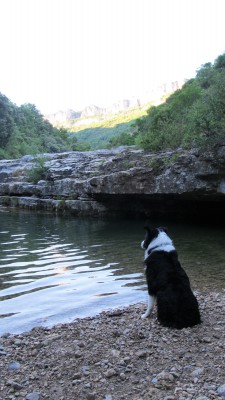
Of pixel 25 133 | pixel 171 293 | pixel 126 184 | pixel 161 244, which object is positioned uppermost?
pixel 25 133

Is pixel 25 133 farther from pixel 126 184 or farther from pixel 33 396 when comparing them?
pixel 33 396

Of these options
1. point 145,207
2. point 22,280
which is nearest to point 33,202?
point 145,207

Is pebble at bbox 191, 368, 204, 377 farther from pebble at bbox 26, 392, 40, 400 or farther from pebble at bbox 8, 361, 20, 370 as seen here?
pebble at bbox 8, 361, 20, 370

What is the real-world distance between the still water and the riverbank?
981 millimetres

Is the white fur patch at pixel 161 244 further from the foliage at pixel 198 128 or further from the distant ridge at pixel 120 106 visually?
the distant ridge at pixel 120 106

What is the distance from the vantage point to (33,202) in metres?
26.1

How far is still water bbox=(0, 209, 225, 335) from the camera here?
22.5 feet

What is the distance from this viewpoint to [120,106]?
174625mm

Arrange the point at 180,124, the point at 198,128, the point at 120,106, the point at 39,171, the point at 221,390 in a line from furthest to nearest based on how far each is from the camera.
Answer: the point at 120,106, the point at 39,171, the point at 180,124, the point at 198,128, the point at 221,390

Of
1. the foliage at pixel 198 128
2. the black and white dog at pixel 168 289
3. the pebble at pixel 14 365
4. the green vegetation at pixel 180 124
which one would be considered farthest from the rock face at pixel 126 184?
the pebble at pixel 14 365

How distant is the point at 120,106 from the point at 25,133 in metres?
115

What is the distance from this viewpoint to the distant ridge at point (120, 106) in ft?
515

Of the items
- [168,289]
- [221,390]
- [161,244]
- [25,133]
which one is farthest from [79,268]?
[25,133]

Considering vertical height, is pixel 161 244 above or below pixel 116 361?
above
